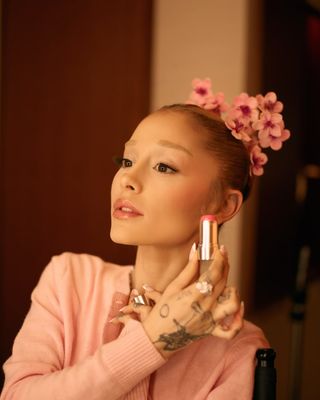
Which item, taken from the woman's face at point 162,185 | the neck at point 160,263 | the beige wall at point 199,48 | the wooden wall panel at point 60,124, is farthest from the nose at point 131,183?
the beige wall at point 199,48

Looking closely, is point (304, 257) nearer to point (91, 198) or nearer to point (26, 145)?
point (91, 198)

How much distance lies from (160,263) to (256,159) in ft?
0.83

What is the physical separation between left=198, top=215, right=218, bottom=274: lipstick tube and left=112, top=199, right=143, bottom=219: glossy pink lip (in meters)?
0.14

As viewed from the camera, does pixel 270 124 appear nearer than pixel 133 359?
No

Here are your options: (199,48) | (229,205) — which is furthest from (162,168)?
(199,48)

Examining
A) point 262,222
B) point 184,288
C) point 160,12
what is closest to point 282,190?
point 262,222

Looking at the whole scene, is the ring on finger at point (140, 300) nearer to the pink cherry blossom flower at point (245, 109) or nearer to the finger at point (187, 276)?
the finger at point (187, 276)

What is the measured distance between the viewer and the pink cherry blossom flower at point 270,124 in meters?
0.75

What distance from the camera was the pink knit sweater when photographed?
57 centimetres

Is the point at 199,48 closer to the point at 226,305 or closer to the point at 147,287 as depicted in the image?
the point at 147,287

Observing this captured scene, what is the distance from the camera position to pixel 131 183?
66 cm

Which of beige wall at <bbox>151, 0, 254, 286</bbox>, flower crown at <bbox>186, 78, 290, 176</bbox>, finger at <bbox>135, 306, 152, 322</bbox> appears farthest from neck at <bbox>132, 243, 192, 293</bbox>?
beige wall at <bbox>151, 0, 254, 286</bbox>

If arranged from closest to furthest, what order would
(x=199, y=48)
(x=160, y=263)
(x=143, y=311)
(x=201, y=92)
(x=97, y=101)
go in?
(x=143, y=311) < (x=160, y=263) < (x=201, y=92) < (x=97, y=101) < (x=199, y=48)

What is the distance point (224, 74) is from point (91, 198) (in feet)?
2.03
